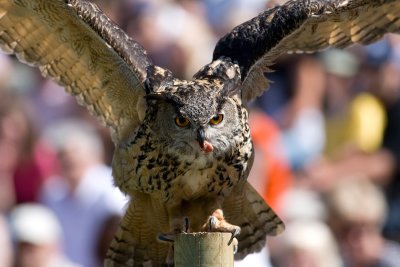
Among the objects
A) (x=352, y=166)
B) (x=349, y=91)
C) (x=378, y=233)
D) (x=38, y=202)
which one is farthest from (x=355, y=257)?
(x=38, y=202)

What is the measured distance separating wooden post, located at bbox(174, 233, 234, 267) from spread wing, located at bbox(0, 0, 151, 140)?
206 cm

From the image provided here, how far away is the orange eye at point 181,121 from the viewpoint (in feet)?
25.0

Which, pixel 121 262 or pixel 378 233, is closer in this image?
pixel 121 262

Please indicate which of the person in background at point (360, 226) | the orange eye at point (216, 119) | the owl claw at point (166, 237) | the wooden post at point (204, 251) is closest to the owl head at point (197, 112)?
the orange eye at point (216, 119)

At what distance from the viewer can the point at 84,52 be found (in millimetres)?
8484

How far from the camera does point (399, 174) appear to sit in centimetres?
1098

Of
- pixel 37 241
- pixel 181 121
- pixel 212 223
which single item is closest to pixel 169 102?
pixel 181 121

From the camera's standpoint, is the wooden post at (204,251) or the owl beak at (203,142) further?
the owl beak at (203,142)

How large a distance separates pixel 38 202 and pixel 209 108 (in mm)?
3492

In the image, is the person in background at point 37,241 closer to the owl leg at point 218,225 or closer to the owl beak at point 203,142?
the owl leg at point 218,225

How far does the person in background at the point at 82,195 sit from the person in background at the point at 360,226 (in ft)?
5.67

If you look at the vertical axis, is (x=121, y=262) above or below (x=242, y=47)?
below

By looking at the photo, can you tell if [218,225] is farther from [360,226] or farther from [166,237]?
[360,226]

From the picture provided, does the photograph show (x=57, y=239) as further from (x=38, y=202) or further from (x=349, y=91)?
(x=349, y=91)
